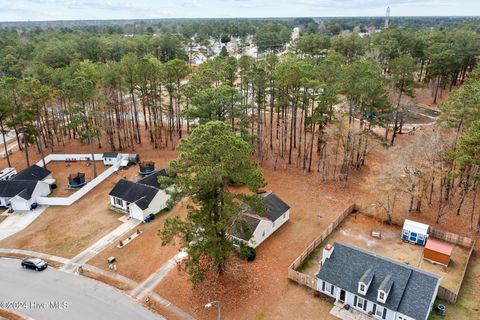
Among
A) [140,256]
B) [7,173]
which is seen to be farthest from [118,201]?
[7,173]

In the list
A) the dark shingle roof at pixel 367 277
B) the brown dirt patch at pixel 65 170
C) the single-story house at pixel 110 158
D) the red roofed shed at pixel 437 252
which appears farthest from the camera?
the single-story house at pixel 110 158

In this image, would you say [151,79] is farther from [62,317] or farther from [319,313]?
[319,313]

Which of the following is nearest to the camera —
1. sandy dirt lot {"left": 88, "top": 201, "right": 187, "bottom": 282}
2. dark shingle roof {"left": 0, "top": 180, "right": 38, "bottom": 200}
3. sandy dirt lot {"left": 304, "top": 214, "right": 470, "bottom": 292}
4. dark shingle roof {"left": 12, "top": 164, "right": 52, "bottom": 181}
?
sandy dirt lot {"left": 304, "top": 214, "right": 470, "bottom": 292}

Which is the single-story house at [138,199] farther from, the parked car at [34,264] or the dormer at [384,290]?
the dormer at [384,290]

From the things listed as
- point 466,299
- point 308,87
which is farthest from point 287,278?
point 308,87

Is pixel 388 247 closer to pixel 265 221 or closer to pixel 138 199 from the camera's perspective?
pixel 265 221

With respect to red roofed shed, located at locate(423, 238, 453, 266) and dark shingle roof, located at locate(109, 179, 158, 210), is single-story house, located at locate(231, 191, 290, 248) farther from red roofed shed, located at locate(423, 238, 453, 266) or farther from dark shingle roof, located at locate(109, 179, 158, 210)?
red roofed shed, located at locate(423, 238, 453, 266)

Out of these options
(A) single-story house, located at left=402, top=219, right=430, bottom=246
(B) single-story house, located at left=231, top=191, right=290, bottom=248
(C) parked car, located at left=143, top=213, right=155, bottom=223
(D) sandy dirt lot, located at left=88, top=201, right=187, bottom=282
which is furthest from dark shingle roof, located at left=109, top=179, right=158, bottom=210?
(A) single-story house, located at left=402, top=219, right=430, bottom=246

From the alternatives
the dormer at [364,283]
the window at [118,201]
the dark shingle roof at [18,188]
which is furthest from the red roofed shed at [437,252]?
the dark shingle roof at [18,188]
